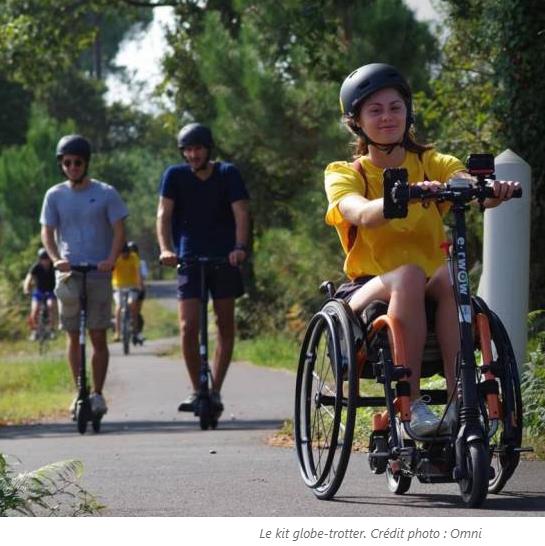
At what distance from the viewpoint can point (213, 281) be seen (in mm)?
11586

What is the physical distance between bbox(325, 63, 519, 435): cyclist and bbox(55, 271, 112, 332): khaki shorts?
17.8 ft

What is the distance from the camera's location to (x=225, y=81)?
73.5 ft

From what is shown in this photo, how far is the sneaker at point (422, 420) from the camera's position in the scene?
6.12 meters

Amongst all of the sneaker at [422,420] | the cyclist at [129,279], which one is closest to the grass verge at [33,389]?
the cyclist at [129,279]

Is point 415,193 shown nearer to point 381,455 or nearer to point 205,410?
point 381,455

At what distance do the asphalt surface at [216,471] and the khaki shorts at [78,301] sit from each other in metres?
0.73

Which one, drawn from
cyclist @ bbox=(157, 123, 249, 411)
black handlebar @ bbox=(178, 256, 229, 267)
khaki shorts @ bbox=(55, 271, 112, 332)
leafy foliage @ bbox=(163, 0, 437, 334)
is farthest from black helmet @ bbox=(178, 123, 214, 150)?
leafy foliage @ bbox=(163, 0, 437, 334)

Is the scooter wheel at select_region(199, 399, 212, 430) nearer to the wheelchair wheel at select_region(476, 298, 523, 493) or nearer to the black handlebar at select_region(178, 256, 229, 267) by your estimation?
the black handlebar at select_region(178, 256, 229, 267)

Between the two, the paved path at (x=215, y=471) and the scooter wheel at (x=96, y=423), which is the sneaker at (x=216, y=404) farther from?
the scooter wheel at (x=96, y=423)

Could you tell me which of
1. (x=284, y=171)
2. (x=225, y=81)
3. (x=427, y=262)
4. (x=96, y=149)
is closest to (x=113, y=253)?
(x=427, y=262)

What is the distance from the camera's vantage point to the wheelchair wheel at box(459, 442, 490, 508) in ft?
18.9

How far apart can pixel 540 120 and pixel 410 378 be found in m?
5.58

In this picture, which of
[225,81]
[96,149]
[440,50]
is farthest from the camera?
[96,149]
